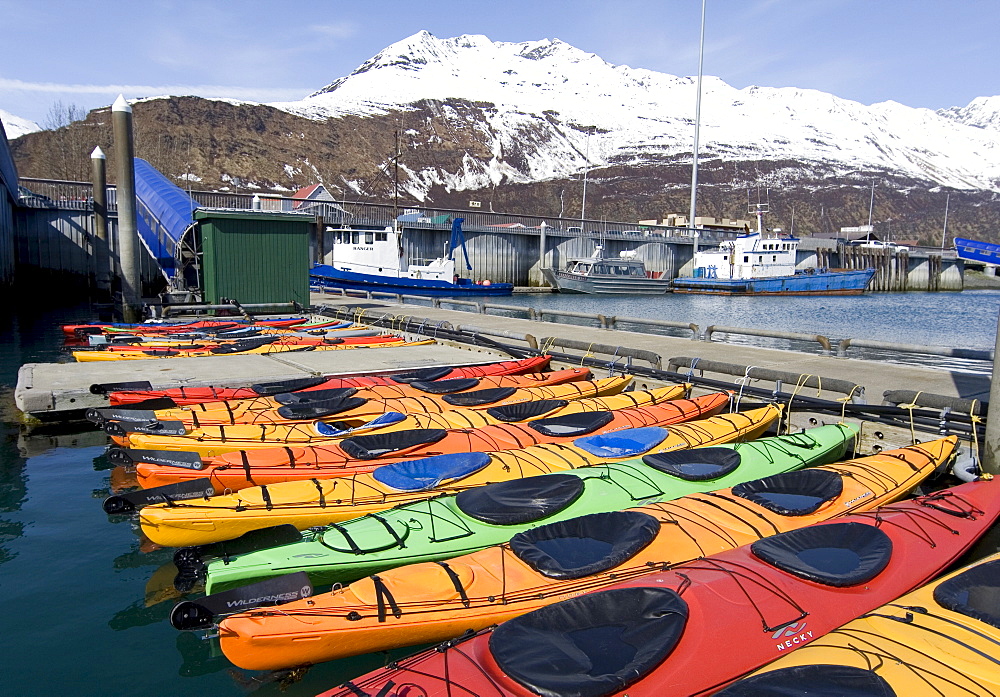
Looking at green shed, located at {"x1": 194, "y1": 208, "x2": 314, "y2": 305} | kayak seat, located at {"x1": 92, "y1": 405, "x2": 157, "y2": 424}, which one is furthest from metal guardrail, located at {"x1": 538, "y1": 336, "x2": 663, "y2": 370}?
green shed, located at {"x1": 194, "y1": 208, "x2": 314, "y2": 305}

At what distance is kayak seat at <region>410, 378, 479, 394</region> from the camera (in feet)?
35.3

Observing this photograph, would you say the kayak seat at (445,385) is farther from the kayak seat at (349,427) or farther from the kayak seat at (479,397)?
the kayak seat at (349,427)

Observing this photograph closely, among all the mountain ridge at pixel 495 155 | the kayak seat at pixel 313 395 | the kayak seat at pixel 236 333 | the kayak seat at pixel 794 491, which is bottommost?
the kayak seat at pixel 794 491

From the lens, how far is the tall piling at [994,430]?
7551 millimetres

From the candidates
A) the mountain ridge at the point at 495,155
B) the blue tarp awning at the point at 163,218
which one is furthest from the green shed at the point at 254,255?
the mountain ridge at the point at 495,155

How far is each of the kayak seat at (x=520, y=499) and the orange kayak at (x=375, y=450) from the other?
64.0 inches

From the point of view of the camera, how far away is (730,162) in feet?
521

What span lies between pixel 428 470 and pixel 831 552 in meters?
3.89

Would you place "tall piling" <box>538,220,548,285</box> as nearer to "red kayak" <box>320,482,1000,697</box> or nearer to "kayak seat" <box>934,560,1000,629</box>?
"red kayak" <box>320,482,1000,697</box>

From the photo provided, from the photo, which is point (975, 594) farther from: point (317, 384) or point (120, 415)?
point (317, 384)

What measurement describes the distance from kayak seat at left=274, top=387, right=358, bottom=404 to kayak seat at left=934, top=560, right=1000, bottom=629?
7.61m

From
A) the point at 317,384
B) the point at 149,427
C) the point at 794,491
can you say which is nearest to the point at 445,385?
the point at 317,384

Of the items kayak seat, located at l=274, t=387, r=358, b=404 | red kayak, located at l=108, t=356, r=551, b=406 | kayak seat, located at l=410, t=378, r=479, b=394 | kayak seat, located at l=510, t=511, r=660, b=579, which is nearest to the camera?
kayak seat, located at l=510, t=511, r=660, b=579

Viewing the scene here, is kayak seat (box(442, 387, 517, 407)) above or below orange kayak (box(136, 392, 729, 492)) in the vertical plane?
above
